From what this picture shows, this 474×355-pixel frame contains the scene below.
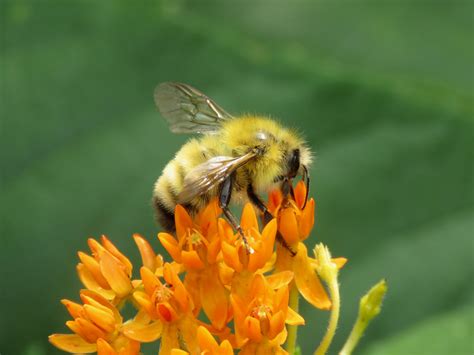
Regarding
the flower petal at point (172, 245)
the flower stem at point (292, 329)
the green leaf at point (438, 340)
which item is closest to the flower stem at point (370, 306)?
the flower stem at point (292, 329)

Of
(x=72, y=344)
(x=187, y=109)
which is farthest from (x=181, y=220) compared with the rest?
(x=187, y=109)

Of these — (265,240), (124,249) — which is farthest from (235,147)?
(124,249)

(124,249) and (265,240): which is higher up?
(124,249)

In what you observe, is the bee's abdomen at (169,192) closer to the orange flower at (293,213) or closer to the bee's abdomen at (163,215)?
the bee's abdomen at (163,215)

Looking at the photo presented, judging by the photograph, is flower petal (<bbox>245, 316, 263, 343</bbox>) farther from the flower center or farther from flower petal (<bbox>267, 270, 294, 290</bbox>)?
the flower center

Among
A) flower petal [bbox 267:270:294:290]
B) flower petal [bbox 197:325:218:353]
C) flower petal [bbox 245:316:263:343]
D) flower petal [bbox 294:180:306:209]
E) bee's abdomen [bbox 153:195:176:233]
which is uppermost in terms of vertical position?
flower petal [bbox 294:180:306:209]

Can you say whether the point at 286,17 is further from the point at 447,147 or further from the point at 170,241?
the point at 170,241

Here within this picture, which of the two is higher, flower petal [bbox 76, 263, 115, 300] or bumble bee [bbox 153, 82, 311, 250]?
bumble bee [bbox 153, 82, 311, 250]

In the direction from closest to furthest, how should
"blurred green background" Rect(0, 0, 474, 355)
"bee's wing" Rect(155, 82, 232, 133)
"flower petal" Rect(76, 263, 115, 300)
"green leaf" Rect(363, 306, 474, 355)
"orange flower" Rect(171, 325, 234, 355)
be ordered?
"orange flower" Rect(171, 325, 234, 355)
"flower petal" Rect(76, 263, 115, 300)
"bee's wing" Rect(155, 82, 232, 133)
"green leaf" Rect(363, 306, 474, 355)
"blurred green background" Rect(0, 0, 474, 355)

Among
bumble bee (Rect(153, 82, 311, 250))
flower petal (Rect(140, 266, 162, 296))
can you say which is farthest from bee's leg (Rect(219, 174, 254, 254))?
flower petal (Rect(140, 266, 162, 296))
